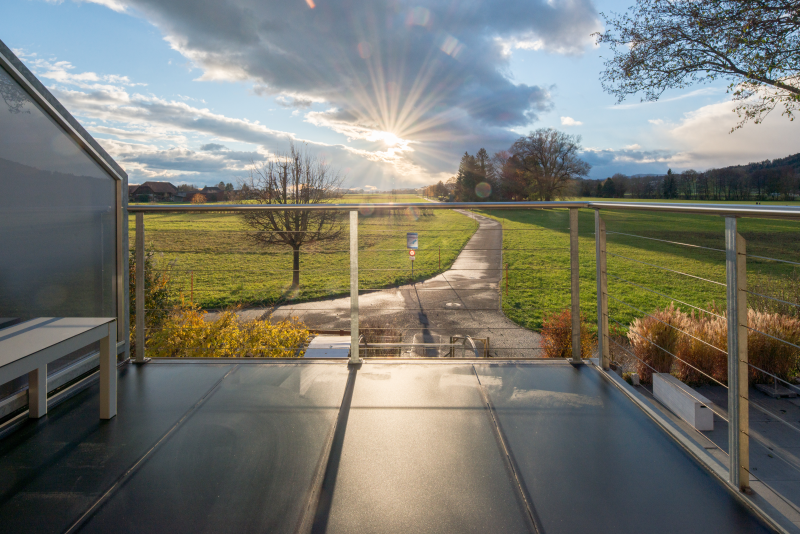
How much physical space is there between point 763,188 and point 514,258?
12200 millimetres

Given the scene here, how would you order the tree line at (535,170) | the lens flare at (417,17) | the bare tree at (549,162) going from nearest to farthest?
1. the lens flare at (417,17)
2. the bare tree at (549,162)
3. the tree line at (535,170)

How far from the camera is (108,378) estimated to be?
1.87m

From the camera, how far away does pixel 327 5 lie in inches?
584

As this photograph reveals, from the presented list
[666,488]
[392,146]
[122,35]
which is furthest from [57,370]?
[392,146]

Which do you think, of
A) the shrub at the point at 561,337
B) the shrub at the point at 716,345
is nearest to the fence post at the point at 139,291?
the shrub at the point at 716,345

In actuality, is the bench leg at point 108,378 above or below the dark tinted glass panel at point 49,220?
below

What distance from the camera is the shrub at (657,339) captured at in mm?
4598

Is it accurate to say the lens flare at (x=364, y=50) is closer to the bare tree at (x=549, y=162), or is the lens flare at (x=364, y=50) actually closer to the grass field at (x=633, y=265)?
the grass field at (x=633, y=265)

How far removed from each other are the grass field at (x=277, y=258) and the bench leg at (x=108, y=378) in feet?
41.2

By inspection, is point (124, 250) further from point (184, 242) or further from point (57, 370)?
point (184, 242)

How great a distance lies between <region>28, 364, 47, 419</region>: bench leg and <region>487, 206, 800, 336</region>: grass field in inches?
286

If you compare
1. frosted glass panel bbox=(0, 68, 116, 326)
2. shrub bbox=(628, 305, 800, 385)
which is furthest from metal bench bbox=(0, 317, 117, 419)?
shrub bbox=(628, 305, 800, 385)

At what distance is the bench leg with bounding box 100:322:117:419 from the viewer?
1.86m

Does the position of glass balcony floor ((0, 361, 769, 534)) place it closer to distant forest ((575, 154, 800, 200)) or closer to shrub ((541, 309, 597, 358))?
shrub ((541, 309, 597, 358))
